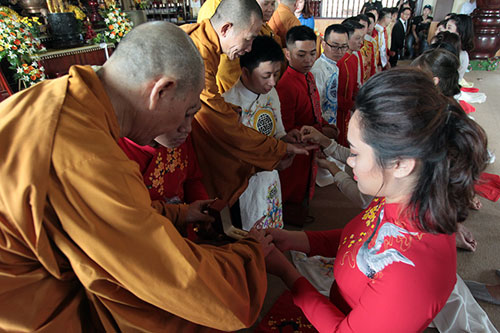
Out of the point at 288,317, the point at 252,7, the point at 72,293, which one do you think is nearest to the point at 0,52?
the point at 252,7

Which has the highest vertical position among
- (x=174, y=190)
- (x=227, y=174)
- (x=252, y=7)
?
(x=252, y=7)

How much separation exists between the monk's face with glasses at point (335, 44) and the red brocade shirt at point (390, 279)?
237 cm

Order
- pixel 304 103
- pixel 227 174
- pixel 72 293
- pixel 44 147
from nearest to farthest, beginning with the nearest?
pixel 44 147, pixel 72 293, pixel 227 174, pixel 304 103

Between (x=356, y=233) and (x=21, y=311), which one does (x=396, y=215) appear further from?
(x=21, y=311)

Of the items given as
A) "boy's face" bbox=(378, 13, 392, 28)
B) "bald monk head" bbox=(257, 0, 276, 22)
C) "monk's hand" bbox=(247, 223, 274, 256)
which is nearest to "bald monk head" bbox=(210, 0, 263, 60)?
"monk's hand" bbox=(247, 223, 274, 256)

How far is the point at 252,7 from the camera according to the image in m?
1.83

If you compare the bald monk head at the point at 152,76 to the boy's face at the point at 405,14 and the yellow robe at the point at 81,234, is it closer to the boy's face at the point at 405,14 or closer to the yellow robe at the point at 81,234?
the yellow robe at the point at 81,234

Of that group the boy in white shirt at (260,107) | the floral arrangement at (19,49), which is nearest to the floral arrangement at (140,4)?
the floral arrangement at (19,49)

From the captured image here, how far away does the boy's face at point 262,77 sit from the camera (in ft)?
6.14

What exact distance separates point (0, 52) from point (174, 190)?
306 centimetres

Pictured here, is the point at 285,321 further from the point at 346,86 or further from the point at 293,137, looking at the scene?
the point at 346,86

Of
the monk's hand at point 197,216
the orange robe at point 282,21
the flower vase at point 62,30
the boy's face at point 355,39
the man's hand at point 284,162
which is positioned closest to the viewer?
the monk's hand at point 197,216

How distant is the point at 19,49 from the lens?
3.29m

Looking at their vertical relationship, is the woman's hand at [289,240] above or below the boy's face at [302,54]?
below
